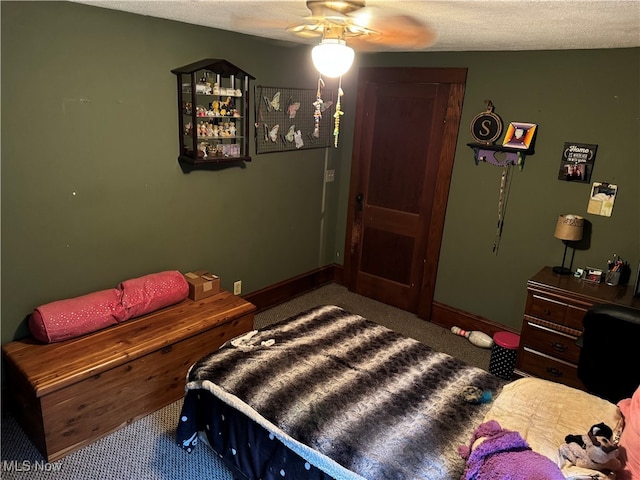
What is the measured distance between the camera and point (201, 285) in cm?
306

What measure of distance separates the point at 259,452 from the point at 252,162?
221 centimetres

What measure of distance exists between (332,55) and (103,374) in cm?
193

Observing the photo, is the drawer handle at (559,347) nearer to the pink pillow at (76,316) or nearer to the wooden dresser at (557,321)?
the wooden dresser at (557,321)

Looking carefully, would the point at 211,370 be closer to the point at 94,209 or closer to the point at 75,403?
the point at 75,403

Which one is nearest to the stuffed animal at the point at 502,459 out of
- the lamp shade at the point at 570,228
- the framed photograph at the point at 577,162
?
the lamp shade at the point at 570,228

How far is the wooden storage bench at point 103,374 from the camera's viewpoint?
86.8 inches

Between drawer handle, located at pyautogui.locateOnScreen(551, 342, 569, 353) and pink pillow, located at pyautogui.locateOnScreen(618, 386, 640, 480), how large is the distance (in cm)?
120

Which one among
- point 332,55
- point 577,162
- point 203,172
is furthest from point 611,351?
point 203,172

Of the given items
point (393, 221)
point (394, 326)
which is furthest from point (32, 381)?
point (393, 221)

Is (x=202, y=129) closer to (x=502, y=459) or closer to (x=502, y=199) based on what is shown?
(x=502, y=199)

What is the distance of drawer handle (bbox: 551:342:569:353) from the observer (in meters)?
2.89

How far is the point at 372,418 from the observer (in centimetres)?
190

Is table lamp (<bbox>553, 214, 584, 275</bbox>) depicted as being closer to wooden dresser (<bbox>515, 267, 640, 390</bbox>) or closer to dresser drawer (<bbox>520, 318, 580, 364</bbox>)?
wooden dresser (<bbox>515, 267, 640, 390</bbox>)

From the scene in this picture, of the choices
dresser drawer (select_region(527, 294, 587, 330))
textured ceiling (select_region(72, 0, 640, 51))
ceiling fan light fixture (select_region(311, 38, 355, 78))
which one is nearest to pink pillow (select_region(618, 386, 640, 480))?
dresser drawer (select_region(527, 294, 587, 330))
